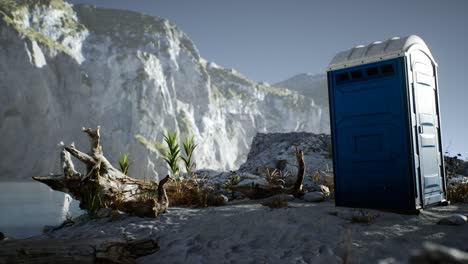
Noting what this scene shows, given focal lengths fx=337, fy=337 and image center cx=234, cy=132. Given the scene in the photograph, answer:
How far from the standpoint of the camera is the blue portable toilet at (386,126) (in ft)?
18.4

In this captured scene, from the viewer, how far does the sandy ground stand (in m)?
3.88

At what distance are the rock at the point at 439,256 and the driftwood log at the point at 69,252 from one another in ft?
12.5

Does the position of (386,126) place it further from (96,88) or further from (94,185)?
(96,88)

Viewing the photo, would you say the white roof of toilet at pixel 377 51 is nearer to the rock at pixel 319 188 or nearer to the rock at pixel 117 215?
the rock at pixel 319 188

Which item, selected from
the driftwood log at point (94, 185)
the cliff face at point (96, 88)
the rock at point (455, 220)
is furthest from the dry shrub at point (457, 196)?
the cliff face at point (96, 88)

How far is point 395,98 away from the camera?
5.66 metres

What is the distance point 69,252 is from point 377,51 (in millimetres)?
5601

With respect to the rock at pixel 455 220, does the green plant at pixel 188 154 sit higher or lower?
higher

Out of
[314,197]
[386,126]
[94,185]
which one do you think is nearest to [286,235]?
[386,126]

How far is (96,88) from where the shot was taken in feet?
182

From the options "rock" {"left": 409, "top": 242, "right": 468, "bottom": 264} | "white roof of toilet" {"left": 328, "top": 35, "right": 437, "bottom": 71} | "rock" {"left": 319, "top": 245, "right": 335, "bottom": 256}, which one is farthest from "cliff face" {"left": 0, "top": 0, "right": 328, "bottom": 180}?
"rock" {"left": 409, "top": 242, "right": 468, "bottom": 264}

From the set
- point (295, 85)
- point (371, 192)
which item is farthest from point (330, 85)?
point (295, 85)

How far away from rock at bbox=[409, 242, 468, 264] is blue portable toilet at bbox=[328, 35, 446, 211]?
16.3ft

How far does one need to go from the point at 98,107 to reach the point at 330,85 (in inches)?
2149
